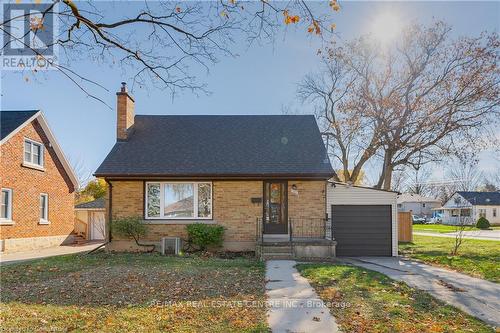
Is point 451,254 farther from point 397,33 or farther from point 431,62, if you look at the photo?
point 397,33

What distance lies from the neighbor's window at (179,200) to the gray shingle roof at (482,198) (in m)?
52.6

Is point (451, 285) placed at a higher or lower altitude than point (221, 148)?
lower

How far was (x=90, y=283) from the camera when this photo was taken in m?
8.99

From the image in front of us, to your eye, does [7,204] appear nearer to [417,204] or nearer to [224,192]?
[224,192]

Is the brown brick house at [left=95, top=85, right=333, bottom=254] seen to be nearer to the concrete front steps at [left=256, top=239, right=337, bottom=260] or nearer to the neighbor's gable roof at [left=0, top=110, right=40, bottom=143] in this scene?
the concrete front steps at [left=256, top=239, right=337, bottom=260]

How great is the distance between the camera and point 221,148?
1730 centimetres

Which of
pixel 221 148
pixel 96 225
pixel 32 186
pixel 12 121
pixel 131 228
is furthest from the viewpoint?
pixel 96 225

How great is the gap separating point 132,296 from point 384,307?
15.2 feet

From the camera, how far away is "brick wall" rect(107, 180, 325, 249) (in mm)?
15602

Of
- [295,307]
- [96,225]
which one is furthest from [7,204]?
[295,307]

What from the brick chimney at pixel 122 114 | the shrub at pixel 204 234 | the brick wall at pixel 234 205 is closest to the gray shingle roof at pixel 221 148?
the brick chimney at pixel 122 114

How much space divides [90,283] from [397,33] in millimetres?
20504

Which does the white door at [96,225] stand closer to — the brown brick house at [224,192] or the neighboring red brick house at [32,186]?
the neighboring red brick house at [32,186]

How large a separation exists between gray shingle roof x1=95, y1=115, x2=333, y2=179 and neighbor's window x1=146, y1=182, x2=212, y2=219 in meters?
0.71
